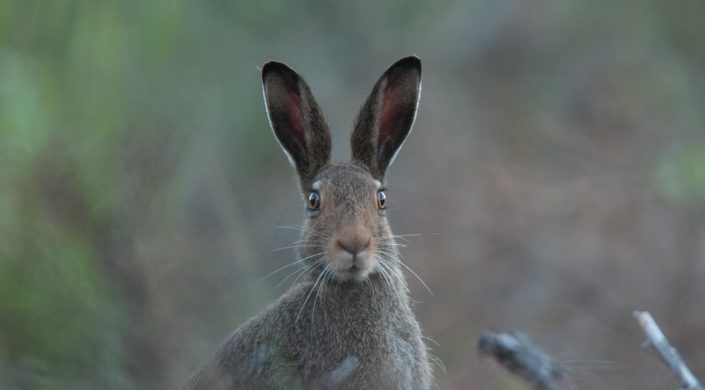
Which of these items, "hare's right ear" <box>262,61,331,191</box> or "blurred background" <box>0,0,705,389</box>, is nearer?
"blurred background" <box>0,0,705,389</box>

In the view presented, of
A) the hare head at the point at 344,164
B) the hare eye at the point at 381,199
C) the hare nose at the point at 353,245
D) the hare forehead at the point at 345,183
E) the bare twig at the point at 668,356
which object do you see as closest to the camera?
the bare twig at the point at 668,356

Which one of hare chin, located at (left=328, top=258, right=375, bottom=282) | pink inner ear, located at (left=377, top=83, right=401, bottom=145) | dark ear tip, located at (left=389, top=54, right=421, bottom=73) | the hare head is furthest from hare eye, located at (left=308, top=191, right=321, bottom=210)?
dark ear tip, located at (left=389, top=54, right=421, bottom=73)

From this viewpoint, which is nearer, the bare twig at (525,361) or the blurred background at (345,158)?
the bare twig at (525,361)

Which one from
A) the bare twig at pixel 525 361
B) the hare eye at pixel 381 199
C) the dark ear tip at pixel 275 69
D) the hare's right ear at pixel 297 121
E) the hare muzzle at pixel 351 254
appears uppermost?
the dark ear tip at pixel 275 69

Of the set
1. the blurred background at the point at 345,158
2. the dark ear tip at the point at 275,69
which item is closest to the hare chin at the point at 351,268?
the blurred background at the point at 345,158

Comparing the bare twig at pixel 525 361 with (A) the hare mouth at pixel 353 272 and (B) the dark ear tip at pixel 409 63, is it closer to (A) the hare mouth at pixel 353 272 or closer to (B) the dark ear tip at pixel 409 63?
(A) the hare mouth at pixel 353 272

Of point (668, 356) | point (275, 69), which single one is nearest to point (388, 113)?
point (275, 69)

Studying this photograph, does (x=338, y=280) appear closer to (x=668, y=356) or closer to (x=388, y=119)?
(x=388, y=119)

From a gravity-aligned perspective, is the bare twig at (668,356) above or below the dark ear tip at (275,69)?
below

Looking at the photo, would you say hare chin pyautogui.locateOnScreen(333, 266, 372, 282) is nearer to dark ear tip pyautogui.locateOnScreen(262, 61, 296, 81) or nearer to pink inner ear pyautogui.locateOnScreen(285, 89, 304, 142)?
pink inner ear pyautogui.locateOnScreen(285, 89, 304, 142)

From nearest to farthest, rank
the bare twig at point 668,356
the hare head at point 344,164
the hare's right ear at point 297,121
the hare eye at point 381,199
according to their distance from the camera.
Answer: the bare twig at point 668,356, the hare head at point 344,164, the hare eye at point 381,199, the hare's right ear at point 297,121
